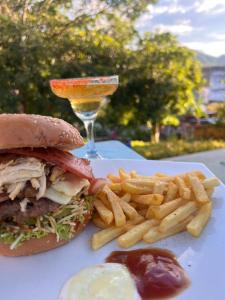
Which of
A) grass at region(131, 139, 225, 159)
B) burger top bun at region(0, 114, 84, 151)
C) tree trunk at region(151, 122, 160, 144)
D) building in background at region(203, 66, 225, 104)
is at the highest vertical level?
burger top bun at region(0, 114, 84, 151)

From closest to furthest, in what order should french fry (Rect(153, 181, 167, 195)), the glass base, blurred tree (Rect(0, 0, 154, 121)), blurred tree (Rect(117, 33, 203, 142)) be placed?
french fry (Rect(153, 181, 167, 195)) → the glass base → blurred tree (Rect(0, 0, 154, 121)) → blurred tree (Rect(117, 33, 203, 142))

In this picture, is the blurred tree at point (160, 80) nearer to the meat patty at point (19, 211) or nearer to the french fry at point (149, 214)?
the french fry at point (149, 214)

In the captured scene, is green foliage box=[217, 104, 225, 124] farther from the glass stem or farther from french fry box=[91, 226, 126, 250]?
french fry box=[91, 226, 126, 250]

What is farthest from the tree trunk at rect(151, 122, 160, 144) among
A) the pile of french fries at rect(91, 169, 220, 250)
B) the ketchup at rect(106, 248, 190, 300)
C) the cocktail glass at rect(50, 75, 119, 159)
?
the ketchup at rect(106, 248, 190, 300)

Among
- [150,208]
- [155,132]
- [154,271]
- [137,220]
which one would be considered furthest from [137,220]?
[155,132]

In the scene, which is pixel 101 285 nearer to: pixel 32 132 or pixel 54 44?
pixel 32 132

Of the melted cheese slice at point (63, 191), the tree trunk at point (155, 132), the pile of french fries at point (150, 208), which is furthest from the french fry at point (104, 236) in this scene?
the tree trunk at point (155, 132)
